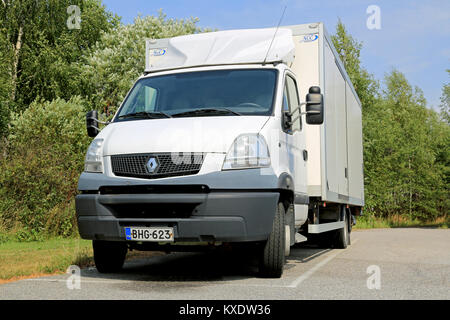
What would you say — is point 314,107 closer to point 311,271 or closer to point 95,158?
point 311,271

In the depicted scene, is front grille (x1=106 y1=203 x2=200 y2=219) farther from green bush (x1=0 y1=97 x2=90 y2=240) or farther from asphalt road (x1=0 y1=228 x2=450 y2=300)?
green bush (x1=0 y1=97 x2=90 y2=240)

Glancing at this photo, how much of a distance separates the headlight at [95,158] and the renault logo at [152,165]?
658 millimetres

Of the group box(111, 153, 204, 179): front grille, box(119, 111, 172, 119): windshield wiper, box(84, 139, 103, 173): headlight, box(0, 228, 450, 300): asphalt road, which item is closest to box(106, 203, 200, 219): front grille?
box(111, 153, 204, 179): front grille

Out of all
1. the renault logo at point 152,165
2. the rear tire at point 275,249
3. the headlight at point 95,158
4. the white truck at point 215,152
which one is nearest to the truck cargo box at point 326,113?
the white truck at point 215,152

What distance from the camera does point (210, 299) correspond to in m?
5.07

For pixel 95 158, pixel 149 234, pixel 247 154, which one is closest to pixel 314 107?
pixel 247 154

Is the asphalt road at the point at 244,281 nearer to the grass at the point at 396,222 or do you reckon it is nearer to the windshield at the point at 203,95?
the windshield at the point at 203,95

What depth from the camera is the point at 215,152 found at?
580 centimetres

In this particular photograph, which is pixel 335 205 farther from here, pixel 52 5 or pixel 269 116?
pixel 52 5

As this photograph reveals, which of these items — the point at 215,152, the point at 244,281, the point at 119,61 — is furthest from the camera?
the point at 119,61

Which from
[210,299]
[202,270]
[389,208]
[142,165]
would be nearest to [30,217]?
[202,270]

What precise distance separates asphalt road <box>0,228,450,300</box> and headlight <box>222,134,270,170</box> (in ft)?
4.31

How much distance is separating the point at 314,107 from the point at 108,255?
319cm

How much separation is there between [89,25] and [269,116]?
101 feet
